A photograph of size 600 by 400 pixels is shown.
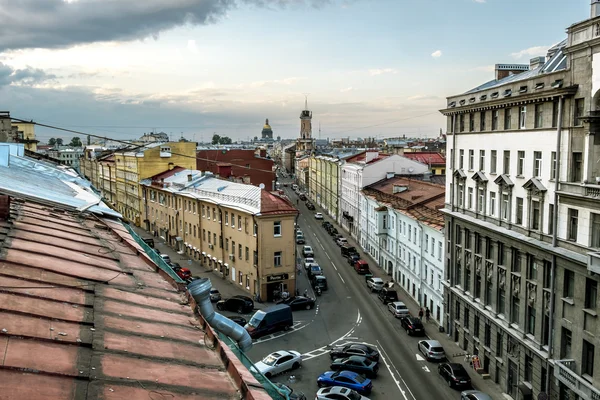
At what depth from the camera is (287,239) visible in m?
42.1

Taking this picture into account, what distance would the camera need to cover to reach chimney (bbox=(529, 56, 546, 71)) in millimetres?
29891

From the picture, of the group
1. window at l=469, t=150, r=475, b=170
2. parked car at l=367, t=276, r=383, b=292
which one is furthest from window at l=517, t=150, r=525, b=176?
parked car at l=367, t=276, r=383, b=292

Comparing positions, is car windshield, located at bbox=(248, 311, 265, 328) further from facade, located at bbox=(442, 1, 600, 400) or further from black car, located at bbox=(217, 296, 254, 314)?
facade, located at bbox=(442, 1, 600, 400)

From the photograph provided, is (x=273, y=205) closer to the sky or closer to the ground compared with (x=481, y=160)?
closer to the ground

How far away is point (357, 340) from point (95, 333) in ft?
93.9

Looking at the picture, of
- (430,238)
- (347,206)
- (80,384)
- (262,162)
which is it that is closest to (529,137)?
(430,238)

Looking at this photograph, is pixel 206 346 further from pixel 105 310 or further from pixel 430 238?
pixel 430 238

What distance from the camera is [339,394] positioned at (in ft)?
79.0

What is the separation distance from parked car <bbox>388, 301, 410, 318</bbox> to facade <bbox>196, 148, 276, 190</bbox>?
30472 mm

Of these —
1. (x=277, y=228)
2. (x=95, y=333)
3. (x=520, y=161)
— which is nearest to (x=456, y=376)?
(x=520, y=161)

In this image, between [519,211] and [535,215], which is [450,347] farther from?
[535,215]

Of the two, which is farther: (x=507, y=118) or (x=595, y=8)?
(x=507, y=118)

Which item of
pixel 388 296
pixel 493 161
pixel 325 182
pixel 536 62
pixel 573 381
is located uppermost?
pixel 536 62

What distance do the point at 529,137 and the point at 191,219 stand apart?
37402 mm
